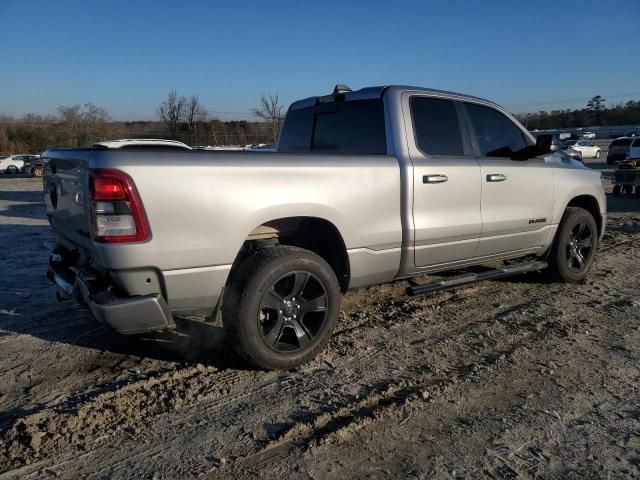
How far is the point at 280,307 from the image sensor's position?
356 centimetres

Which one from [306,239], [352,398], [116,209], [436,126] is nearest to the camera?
[116,209]

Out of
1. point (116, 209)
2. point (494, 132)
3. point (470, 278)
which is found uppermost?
point (494, 132)

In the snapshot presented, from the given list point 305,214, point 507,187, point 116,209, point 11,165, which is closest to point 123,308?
point 116,209

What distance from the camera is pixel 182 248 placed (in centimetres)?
309

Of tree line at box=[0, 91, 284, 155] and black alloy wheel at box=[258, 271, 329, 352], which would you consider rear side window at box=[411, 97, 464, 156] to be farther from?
tree line at box=[0, 91, 284, 155]

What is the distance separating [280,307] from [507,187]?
2.55 metres

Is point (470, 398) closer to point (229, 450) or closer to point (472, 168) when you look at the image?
point (229, 450)

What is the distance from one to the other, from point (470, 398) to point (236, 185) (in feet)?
6.34

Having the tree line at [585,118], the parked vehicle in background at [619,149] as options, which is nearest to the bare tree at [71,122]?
the parked vehicle in background at [619,149]

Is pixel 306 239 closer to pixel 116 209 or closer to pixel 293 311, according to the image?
pixel 293 311

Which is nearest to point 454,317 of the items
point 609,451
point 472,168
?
point 472,168

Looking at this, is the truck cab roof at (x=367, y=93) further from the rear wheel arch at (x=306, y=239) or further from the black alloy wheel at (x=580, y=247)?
the black alloy wheel at (x=580, y=247)

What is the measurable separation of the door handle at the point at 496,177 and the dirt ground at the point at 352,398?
122cm

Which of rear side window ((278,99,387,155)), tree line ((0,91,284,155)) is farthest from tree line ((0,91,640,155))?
rear side window ((278,99,387,155))
